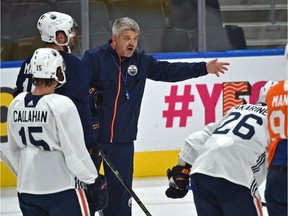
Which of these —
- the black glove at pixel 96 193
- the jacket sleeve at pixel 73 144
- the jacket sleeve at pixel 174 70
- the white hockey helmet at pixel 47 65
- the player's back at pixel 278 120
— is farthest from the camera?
the jacket sleeve at pixel 174 70

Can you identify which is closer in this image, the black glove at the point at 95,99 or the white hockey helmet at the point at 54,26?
the white hockey helmet at the point at 54,26

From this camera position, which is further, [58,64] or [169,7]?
[169,7]

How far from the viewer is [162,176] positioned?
6383 millimetres

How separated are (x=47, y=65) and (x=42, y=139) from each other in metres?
0.29

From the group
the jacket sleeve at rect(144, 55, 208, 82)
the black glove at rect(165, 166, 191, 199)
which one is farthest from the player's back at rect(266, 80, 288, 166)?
the jacket sleeve at rect(144, 55, 208, 82)

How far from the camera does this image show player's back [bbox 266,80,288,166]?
293 cm

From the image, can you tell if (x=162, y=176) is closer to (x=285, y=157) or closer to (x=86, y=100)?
(x=86, y=100)

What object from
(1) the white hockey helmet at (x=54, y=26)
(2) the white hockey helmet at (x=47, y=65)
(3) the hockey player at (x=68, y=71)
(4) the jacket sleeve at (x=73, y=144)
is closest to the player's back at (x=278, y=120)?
(4) the jacket sleeve at (x=73, y=144)

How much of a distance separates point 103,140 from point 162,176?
2.12m

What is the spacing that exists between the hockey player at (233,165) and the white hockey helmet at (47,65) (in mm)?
643

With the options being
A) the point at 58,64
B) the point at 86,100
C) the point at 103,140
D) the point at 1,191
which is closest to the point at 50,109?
the point at 58,64

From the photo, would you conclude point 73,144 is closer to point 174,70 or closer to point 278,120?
point 278,120

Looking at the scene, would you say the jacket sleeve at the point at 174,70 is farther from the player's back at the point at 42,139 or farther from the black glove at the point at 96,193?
the player's back at the point at 42,139

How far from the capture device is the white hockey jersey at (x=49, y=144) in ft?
10.2
